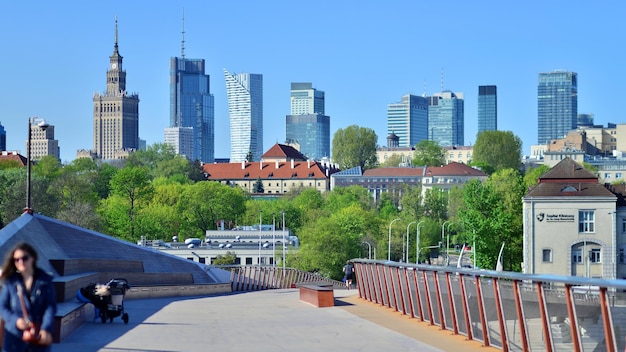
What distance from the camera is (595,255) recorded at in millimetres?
89312

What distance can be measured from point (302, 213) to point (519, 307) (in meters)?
145

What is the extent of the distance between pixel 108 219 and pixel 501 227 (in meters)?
50.6

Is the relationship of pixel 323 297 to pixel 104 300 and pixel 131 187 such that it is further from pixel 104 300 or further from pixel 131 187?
pixel 131 187

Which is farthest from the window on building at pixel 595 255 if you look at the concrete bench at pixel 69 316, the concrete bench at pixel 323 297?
the concrete bench at pixel 69 316

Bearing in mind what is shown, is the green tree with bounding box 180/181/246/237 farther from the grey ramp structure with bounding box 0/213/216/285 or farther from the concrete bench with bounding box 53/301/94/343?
the concrete bench with bounding box 53/301/94/343

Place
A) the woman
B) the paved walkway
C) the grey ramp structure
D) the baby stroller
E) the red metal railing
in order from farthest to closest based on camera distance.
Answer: the grey ramp structure, the baby stroller, the paved walkway, the red metal railing, the woman

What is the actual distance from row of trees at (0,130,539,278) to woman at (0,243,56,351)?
8715 centimetres

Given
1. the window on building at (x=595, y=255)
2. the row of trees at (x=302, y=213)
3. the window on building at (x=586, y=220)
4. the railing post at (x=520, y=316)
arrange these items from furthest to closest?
1. the row of trees at (x=302, y=213)
2. the window on building at (x=586, y=220)
3. the window on building at (x=595, y=255)
4. the railing post at (x=520, y=316)

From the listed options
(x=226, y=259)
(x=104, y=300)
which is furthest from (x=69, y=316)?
(x=226, y=259)

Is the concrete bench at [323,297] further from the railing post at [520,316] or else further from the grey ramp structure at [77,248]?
the railing post at [520,316]

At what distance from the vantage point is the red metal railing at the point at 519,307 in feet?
50.0

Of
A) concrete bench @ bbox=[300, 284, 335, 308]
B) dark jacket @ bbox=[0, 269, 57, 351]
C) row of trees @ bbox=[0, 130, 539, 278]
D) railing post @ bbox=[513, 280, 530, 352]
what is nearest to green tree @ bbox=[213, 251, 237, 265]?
row of trees @ bbox=[0, 130, 539, 278]

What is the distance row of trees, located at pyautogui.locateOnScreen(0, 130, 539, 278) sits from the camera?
104312 millimetres

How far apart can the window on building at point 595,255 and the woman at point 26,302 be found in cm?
7901
